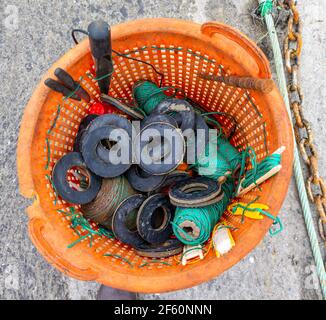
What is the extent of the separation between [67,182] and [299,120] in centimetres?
100

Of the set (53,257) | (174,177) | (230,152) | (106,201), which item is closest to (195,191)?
(174,177)

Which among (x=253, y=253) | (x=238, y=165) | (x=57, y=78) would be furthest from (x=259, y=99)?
(x=253, y=253)

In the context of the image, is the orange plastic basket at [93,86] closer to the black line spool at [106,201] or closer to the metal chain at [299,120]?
the black line spool at [106,201]

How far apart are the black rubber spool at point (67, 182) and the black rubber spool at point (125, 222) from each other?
0.11 metres

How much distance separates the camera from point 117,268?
1229 millimetres

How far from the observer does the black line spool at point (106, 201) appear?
1.43 meters

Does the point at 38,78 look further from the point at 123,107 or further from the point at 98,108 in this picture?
the point at 123,107

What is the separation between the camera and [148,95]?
158 centimetres

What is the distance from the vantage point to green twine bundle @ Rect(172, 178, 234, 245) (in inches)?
52.1

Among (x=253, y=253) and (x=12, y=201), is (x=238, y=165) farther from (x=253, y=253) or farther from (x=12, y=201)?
(x=12, y=201)

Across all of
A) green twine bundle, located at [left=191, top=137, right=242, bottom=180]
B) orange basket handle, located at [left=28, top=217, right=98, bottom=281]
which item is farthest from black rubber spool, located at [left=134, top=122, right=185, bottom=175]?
orange basket handle, located at [left=28, top=217, right=98, bottom=281]

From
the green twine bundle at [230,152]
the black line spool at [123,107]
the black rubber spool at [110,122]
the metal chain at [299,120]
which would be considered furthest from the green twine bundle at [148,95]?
the metal chain at [299,120]

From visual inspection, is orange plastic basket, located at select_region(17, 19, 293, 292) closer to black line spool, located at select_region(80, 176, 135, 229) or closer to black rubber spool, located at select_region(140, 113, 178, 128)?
black line spool, located at select_region(80, 176, 135, 229)
